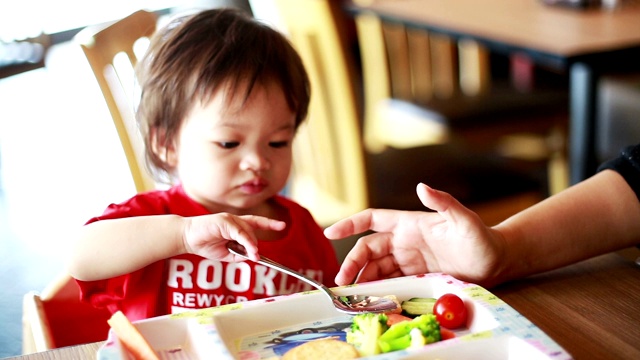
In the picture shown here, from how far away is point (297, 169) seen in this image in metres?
2.47

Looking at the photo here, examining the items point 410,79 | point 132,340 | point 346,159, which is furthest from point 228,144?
point 410,79

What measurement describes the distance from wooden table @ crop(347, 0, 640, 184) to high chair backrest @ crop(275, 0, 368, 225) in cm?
37

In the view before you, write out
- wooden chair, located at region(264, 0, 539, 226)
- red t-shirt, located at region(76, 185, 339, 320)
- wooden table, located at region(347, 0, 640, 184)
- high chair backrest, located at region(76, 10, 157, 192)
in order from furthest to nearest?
wooden chair, located at region(264, 0, 539, 226) < wooden table, located at region(347, 0, 640, 184) < high chair backrest, located at region(76, 10, 157, 192) < red t-shirt, located at region(76, 185, 339, 320)

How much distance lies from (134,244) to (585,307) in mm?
526

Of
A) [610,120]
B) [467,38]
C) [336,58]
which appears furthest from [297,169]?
[610,120]

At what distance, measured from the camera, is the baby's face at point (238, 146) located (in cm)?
114

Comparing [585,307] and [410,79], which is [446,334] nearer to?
[585,307]

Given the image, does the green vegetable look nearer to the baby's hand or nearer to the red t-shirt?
the baby's hand

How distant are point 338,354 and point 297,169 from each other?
1739 mm

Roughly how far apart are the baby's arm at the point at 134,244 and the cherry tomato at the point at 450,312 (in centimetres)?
23

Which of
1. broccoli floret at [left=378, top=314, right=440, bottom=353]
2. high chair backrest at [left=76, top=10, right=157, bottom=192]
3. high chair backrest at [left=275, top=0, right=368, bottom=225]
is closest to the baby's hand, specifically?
broccoli floret at [left=378, top=314, right=440, bottom=353]

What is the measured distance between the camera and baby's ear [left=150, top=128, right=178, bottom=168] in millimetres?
1226

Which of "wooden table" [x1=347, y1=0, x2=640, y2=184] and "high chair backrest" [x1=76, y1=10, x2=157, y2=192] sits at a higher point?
"high chair backrest" [x1=76, y1=10, x2=157, y2=192]

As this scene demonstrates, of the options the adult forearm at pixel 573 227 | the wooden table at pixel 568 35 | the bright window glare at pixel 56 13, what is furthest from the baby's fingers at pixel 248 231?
the bright window glare at pixel 56 13
